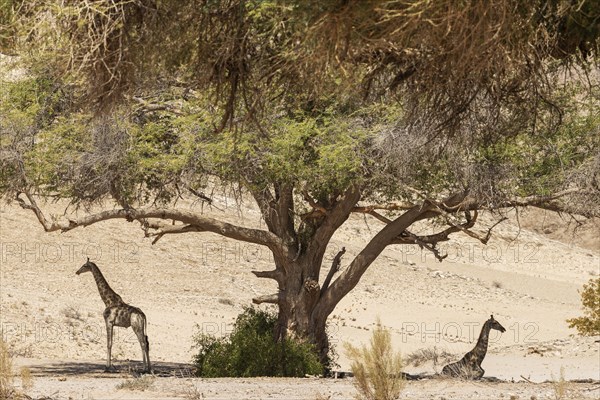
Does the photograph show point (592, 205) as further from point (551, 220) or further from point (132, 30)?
point (551, 220)

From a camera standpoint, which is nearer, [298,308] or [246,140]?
[246,140]

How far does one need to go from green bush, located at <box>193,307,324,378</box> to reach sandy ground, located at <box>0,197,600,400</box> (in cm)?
66

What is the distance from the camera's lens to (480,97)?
1213cm

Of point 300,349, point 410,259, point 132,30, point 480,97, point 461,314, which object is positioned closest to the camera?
point 132,30

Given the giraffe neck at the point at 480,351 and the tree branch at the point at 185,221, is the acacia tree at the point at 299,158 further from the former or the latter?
the giraffe neck at the point at 480,351

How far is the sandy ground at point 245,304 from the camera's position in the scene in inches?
658

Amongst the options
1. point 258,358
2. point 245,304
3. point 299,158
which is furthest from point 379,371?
point 245,304

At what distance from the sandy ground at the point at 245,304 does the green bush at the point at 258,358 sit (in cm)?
66

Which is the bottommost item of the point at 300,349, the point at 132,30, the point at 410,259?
the point at 300,349

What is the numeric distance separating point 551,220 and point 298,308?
2043 inches

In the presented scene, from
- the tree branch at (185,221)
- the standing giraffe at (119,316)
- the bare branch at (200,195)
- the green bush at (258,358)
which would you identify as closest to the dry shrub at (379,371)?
the green bush at (258,358)

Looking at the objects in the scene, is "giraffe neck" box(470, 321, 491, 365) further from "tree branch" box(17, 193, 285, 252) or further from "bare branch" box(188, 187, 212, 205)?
"bare branch" box(188, 187, 212, 205)

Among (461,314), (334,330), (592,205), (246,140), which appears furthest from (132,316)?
(461,314)

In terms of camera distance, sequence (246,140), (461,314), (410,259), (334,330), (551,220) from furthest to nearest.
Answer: (551,220) → (410,259) → (461,314) → (334,330) → (246,140)
